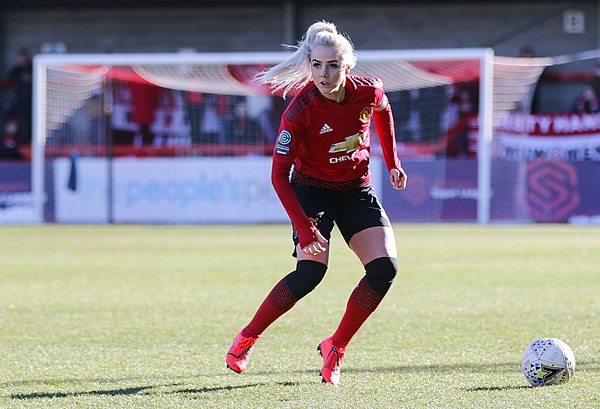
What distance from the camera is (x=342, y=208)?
211 inches

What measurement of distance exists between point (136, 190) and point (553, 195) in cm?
798

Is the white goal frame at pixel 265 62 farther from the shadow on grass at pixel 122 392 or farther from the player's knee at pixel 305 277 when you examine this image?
the shadow on grass at pixel 122 392

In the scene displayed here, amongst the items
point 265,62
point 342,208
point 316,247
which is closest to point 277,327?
point 342,208

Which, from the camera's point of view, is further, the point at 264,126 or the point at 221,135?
the point at 221,135

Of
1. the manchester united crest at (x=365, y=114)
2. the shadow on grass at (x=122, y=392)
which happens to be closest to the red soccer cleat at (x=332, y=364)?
the shadow on grass at (x=122, y=392)

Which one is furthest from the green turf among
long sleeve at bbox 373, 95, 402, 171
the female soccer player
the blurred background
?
the blurred background

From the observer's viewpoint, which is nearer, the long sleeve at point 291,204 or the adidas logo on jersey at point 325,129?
the long sleeve at point 291,204

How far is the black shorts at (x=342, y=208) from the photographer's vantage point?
17.2 feet

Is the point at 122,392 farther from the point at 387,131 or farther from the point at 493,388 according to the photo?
the point at 387,131

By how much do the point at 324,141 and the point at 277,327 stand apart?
2.37m

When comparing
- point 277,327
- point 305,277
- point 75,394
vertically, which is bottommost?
point 277,327

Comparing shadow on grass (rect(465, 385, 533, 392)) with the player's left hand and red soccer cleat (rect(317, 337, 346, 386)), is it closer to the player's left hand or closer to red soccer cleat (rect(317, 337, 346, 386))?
red soccer cleat (rect(317, 337, 346, 386))

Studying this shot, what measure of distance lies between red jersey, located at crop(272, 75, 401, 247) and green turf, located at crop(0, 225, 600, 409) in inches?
36.0

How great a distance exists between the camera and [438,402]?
4484 mm
